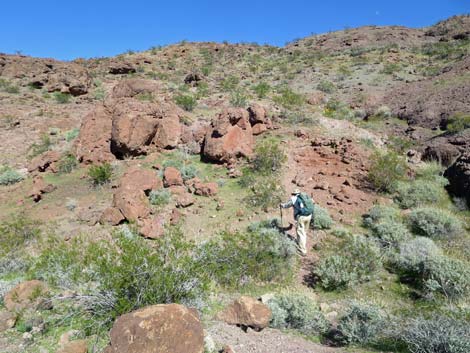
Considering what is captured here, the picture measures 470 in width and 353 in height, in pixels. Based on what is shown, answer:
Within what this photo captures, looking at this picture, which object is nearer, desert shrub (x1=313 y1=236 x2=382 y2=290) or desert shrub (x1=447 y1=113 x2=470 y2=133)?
desert shrub (x1=313 y1=236 x2=382 y2=290)

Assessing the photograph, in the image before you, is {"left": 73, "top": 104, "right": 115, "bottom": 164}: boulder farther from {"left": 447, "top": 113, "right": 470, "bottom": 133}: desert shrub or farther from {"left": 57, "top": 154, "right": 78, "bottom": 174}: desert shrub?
{"left": 447, "top": 113, "right": 470, "bottom": 133}: desert shrub

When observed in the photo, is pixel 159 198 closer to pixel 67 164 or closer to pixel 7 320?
pixel 67 164

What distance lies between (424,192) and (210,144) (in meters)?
6.52

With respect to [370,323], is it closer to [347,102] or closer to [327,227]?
[327,227]

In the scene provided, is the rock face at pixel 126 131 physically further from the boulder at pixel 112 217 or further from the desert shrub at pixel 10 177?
the boulder at pixel 112 217

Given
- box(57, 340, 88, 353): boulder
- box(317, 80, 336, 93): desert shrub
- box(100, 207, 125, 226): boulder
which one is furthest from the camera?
box(317, 80, 336, 93): desert shrub

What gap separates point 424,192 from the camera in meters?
9.14

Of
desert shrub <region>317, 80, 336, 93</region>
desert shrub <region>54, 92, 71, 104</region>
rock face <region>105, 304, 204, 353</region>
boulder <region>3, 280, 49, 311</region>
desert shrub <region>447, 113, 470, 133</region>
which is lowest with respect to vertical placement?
boulder <region>3, 280, 49, 311</region>

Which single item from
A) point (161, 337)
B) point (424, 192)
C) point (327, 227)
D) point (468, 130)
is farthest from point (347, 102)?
point (161, 337)

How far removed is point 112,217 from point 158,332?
5.13 metres

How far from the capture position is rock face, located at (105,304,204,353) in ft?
9.86

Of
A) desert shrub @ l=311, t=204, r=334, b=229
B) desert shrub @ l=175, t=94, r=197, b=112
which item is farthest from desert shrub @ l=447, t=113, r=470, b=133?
desert shrub @ l=175, t=94, r=197, b=112

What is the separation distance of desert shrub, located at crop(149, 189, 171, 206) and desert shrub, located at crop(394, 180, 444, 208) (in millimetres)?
6440

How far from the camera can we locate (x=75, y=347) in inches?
138
